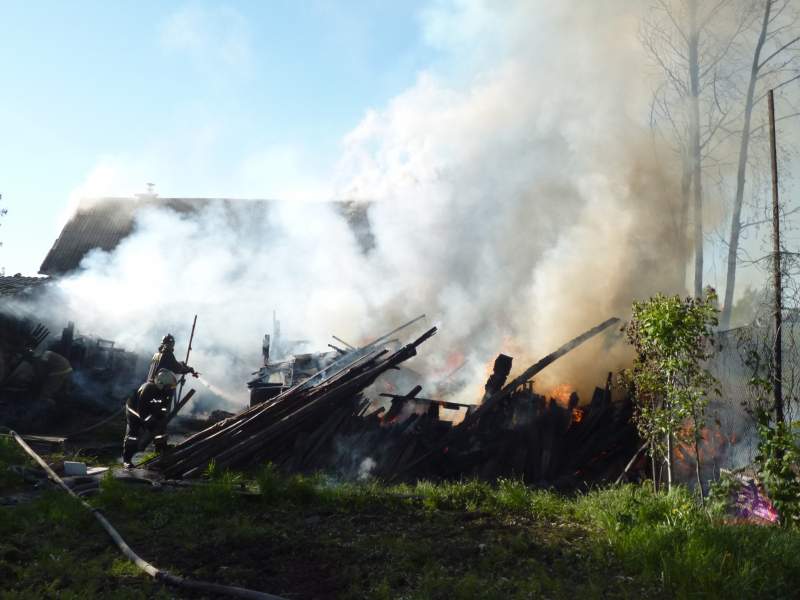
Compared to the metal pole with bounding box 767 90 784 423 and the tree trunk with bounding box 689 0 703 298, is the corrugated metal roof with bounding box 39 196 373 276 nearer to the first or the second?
the tree trunk with bounding box 689 0 703 298

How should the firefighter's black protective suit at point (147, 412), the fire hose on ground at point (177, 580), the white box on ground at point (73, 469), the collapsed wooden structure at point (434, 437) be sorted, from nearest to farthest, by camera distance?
the fire hose on ground at point (177, 580) → the white box on ground at point (73, 469) → the collapsed wooden structure at point (434, 437) → the firefighter's black protective suit at point (147, 412)

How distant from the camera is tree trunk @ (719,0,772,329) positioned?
53.3ft

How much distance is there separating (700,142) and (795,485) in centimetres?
1324

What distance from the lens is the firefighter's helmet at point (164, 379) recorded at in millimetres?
11406

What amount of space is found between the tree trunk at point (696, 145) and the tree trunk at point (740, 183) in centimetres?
79

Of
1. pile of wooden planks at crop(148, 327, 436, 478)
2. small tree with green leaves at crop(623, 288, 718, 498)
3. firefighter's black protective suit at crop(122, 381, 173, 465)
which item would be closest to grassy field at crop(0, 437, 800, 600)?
small tree with green leaves at crop(623, 288, 718, 498)

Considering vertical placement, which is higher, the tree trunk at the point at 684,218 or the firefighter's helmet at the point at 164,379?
the tree trunk at the point at 684,218

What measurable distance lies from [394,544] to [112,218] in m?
28.5

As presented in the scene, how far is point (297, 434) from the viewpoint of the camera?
34.8 ft

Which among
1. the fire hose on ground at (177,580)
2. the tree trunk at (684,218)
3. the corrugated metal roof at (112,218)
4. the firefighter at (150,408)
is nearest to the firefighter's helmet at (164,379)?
the firefighter at (150,408)

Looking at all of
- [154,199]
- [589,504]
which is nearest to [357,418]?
[589,504]

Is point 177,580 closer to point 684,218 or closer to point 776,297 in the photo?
point 776,297

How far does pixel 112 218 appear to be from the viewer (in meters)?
30.5

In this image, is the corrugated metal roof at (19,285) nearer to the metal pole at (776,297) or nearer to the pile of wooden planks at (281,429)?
the pile of wooden planks at (281,429)
